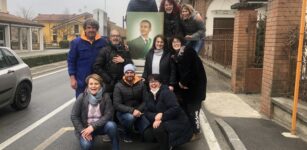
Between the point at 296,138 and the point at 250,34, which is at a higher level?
the point at 250,34

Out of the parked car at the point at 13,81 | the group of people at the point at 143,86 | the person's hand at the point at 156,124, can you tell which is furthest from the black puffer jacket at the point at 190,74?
the parked car at the point at 13,81

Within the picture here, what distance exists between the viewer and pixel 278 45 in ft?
20.8

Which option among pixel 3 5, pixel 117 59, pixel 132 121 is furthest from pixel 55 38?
pixel 132 121

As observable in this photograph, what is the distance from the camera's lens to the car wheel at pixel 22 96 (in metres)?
7.60

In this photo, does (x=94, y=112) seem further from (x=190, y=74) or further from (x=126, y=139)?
(x=190, y=74)

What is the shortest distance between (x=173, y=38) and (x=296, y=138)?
2.46 m

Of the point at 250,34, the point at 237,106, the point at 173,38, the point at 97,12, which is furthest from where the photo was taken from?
the point at 250,34

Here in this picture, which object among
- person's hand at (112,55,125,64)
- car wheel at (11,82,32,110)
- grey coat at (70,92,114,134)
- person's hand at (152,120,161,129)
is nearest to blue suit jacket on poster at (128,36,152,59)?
person's hand at (112,55,125,64)

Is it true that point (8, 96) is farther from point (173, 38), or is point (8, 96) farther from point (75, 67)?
point (173, 38)

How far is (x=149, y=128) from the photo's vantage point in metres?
4.73

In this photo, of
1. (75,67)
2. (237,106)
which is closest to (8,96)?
(75,67)

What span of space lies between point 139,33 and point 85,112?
181 centimetres

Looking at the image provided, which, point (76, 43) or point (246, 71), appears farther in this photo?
point (246, 71)

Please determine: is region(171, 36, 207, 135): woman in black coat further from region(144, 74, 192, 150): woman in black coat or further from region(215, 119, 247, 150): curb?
region(215, 119, 247, 150): curb
